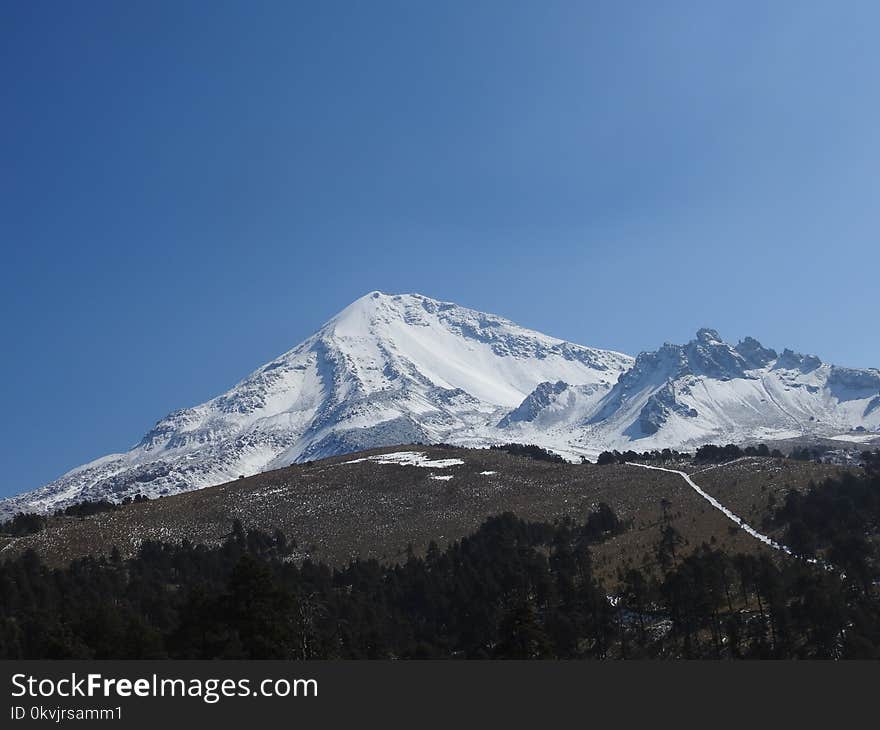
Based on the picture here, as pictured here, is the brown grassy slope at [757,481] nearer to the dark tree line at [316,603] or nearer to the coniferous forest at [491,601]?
the coniferous forest at [491,601]

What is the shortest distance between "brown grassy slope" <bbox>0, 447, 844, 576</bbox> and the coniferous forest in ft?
30.1

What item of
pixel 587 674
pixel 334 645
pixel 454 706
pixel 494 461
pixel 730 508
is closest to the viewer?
pixel 454 706

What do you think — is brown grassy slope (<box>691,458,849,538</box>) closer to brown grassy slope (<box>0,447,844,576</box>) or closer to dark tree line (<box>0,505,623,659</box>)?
brown grassy slope (<box>0,447,844,576</box>)

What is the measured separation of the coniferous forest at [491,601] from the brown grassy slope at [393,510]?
9165mm

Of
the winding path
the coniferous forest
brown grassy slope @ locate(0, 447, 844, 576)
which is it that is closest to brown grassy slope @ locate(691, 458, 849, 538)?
the winding path

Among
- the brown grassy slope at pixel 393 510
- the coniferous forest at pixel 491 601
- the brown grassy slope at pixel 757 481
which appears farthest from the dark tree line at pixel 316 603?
the brown grassy slope at pixel 757 481

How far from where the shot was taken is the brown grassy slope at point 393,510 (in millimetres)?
128500

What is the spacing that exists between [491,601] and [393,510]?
6902 centimetres

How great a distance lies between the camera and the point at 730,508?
129 meters

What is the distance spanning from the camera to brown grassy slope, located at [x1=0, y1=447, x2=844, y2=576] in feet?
422

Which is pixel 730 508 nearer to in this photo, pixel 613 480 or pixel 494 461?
pixel 613 480

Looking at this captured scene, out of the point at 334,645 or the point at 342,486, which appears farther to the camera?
the point at 342,486

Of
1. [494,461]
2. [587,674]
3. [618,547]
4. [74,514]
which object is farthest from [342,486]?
[587,674]

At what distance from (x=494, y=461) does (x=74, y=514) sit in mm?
87461
